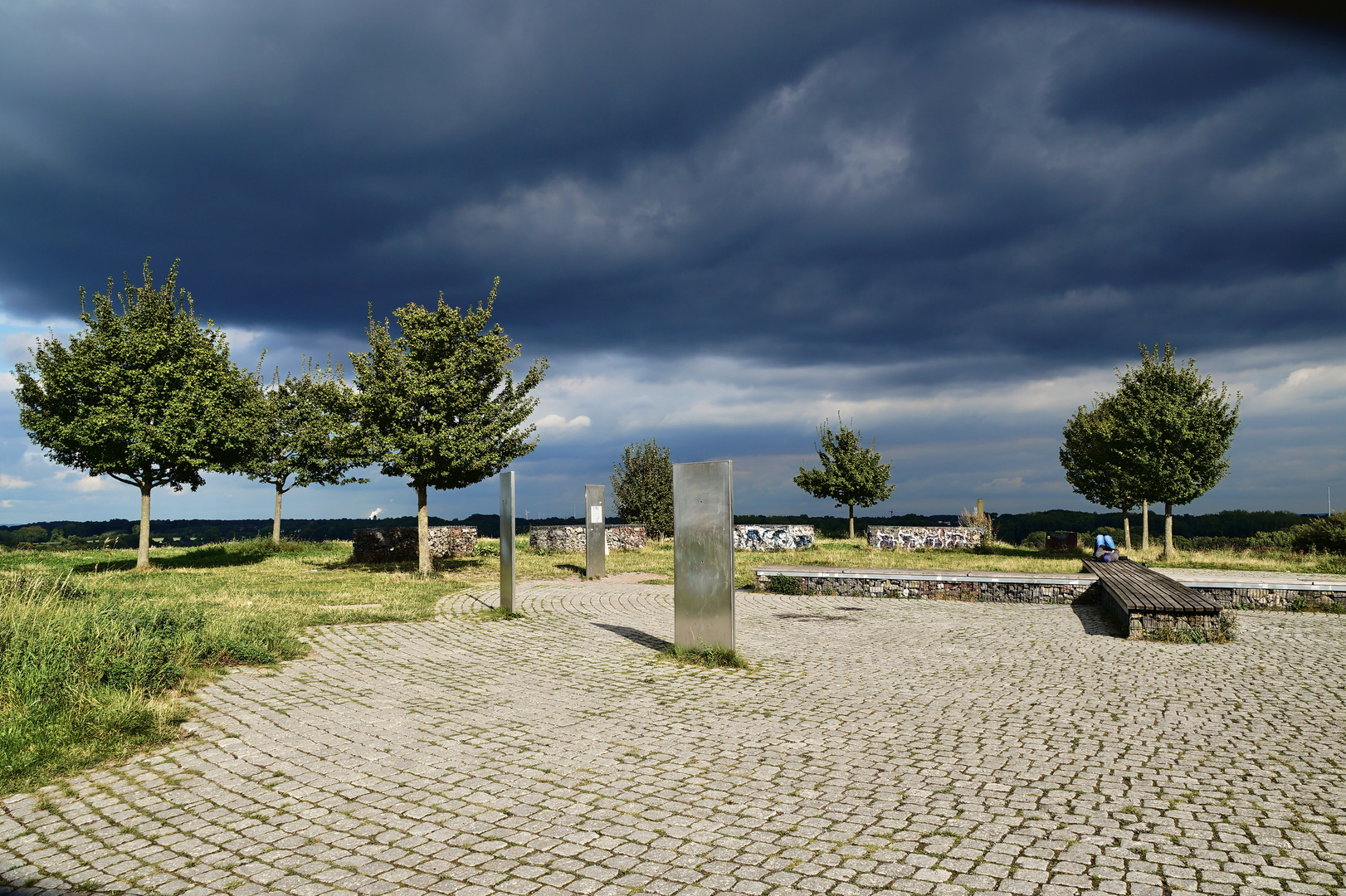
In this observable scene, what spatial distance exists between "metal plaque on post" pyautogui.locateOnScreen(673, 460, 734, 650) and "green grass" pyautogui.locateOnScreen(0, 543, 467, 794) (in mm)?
4314

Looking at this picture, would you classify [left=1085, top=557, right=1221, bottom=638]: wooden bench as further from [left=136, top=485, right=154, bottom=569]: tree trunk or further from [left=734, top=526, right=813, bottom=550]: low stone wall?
[left=136, top=485, right=154, bottom=569]: tree trunk

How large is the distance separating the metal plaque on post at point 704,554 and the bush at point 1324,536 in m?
21.7

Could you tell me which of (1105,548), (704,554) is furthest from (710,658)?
(1105,548)

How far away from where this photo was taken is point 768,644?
29.8 feet

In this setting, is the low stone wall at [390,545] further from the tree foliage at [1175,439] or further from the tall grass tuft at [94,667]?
the tree foliage at [1175,439]

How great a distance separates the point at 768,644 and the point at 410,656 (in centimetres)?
425

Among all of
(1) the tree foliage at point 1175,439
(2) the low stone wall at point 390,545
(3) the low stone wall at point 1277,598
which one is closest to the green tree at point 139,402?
(2) the low stone wall at point 390,545

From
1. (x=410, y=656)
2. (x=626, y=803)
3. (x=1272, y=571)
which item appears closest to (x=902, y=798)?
(x=626, y=803)

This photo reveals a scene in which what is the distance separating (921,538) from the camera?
92.4 feet

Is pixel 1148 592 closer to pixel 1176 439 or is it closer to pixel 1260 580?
pixel 1260 580

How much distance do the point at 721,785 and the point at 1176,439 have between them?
2392 cm

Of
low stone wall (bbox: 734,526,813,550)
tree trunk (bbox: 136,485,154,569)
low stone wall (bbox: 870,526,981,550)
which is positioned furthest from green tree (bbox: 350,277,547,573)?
low stone wall (bbox: 870,526,981,550)

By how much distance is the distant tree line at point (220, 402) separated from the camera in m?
15.8

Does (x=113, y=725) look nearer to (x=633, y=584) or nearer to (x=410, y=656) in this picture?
(x=410, y=656)
